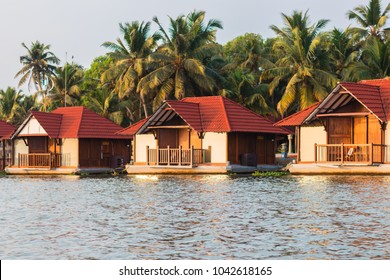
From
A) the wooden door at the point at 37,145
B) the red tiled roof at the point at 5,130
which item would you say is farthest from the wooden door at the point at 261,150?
the red tiled roof at the point at 5,130

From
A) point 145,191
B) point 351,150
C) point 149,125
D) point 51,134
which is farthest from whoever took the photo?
point 51,134

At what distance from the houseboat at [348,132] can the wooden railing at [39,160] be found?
1741 centimetres

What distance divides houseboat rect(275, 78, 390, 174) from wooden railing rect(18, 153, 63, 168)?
1741 centimetres

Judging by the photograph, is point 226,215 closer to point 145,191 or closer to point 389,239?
point 389,239

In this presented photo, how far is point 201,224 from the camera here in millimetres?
17703

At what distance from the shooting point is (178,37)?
54594 mm

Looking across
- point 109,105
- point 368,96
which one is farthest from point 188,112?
point 109,105

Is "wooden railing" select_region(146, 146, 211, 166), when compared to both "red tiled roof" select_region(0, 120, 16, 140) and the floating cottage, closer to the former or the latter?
the floating cottage

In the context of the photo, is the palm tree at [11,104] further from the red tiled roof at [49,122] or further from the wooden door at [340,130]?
the wooden door at [340,130]

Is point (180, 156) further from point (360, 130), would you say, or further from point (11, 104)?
point (11, 104)

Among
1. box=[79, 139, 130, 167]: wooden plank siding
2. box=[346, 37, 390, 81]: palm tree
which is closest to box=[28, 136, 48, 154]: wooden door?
box=[79, 139, 130, 167]: wooden plank siding
